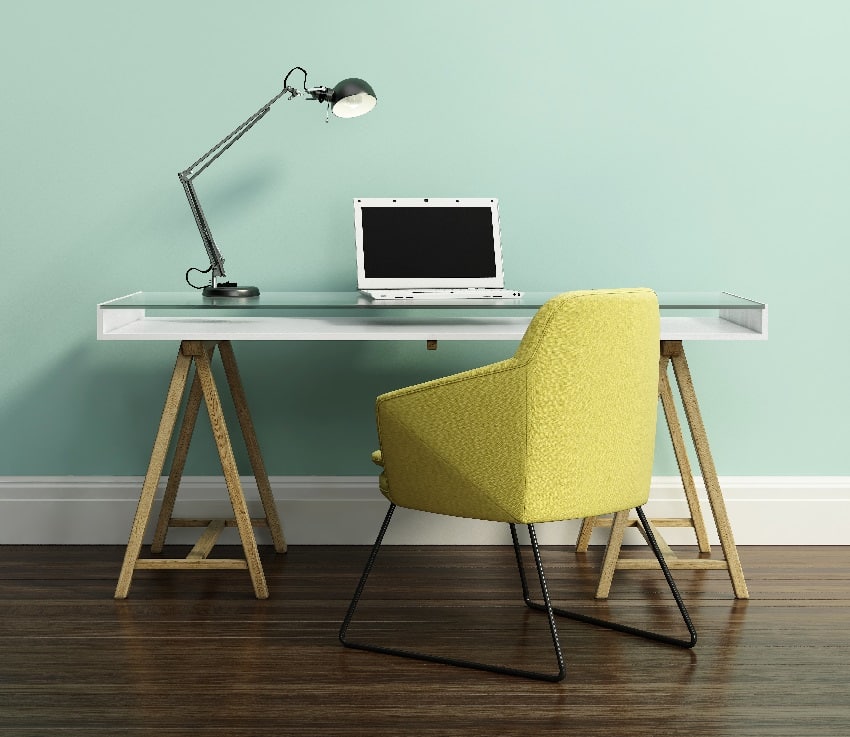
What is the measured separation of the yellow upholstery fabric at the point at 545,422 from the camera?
7.16 ft

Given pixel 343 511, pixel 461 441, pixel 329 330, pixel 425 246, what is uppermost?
pixel 425 246

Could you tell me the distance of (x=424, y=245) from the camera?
Result: 2945mm

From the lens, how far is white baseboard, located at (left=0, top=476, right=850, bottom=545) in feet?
10.6

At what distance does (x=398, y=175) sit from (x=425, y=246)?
34 cm

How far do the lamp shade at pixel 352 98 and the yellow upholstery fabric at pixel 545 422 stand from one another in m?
0.94

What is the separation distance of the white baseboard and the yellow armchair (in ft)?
2.88

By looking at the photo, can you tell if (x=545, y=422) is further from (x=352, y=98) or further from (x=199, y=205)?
(x=199, y=205)

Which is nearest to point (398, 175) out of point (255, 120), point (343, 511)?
point (255, 120)

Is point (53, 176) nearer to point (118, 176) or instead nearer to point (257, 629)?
point (118, 176)

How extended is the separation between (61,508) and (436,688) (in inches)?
61.9

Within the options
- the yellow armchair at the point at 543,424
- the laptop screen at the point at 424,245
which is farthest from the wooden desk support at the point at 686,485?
the laptop screen at the point at 424,245

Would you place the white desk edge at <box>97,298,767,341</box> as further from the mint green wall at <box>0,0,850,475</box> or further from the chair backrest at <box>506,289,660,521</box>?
the mint green wall at <box>0,0,850,475</box>

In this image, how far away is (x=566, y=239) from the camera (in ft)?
10.5

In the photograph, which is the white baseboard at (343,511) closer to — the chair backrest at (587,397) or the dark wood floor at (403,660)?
the dark wood floor at (403,660)
